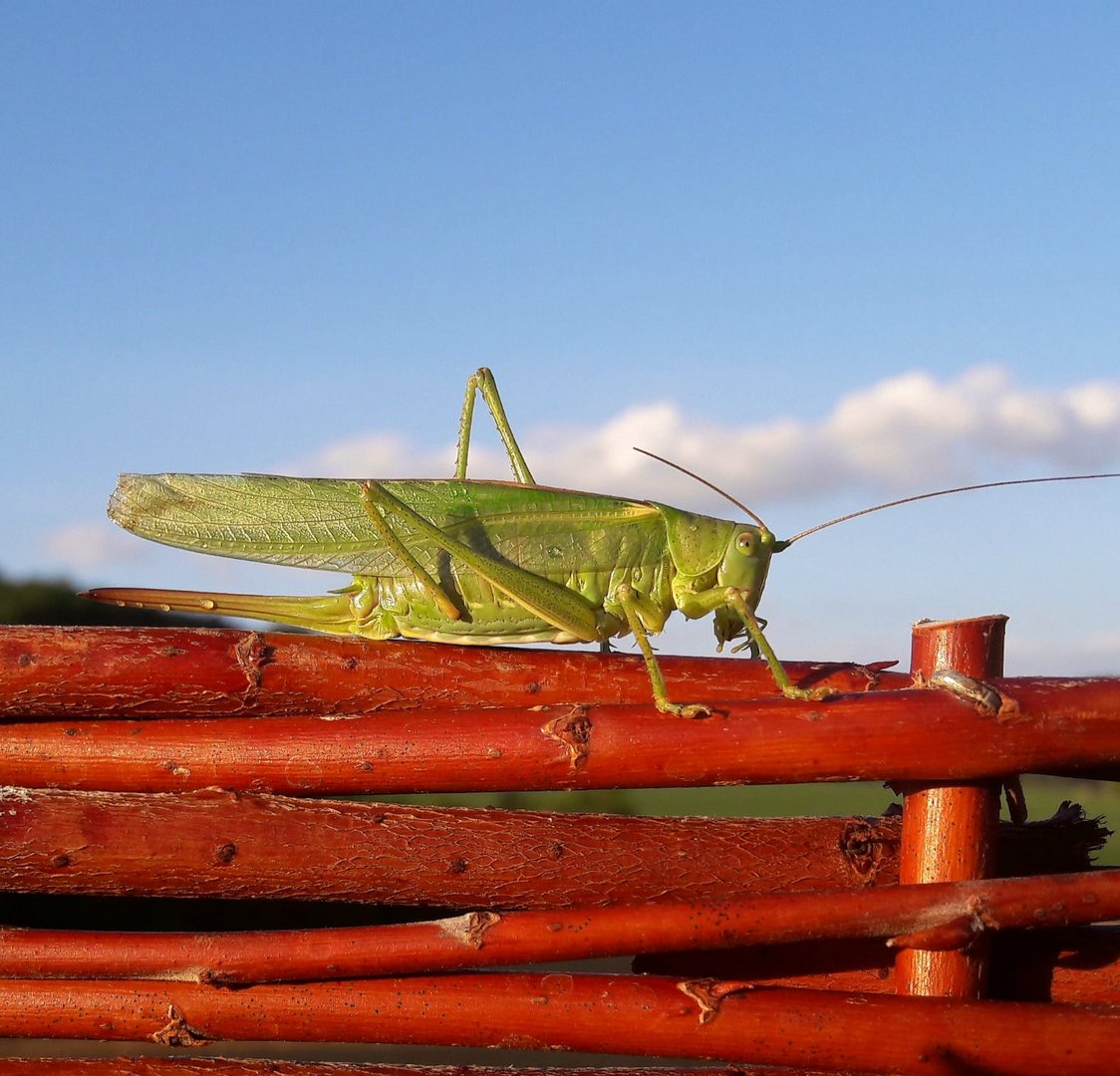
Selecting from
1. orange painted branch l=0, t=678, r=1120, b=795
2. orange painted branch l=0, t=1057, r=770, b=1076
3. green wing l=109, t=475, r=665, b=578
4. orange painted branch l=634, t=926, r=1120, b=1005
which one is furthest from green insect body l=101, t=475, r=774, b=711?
orange painted branch l=0, t=1057, r=770, b=1076

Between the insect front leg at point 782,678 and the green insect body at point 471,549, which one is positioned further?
the green insect body at point 471,549

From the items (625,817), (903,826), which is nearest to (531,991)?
(625,817)

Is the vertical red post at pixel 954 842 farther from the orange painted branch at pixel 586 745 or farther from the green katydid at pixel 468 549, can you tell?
the green katydid at pixel 468 549

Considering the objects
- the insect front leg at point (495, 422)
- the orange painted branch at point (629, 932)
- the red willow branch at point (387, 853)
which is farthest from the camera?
the insect front leg at point (495, 422)

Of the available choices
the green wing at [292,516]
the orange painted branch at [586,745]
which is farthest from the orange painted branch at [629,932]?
the green wing at [292,516]

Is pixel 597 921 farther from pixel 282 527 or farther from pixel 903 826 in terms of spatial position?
pixel 282 527

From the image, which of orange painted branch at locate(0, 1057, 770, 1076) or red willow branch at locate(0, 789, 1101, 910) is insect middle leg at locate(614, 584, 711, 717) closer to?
red willow branch at locate(0, 789, 1101, 910)

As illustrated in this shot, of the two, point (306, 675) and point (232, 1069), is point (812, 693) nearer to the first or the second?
point (306, 675)
